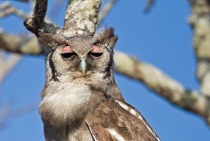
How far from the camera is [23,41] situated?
32.6ft

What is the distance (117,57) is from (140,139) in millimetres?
4227

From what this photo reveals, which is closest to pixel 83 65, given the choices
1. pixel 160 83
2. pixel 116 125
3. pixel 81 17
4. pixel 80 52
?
pixel 80 52

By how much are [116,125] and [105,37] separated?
0.90m

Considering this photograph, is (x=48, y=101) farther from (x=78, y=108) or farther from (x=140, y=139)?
(x=140, y=139)

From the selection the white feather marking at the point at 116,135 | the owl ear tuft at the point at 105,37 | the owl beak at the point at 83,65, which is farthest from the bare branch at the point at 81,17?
the white feather marking at the point at 116,135

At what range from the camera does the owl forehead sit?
5.88 metres

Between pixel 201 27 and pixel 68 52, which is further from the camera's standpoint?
pixel 201 27

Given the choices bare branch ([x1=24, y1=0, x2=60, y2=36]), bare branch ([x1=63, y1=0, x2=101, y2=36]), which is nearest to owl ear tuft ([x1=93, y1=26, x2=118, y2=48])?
bare branch ([x1=63, y1=0, x2=101, y2=36])

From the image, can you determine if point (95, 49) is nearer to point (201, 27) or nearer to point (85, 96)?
point (85, 96)

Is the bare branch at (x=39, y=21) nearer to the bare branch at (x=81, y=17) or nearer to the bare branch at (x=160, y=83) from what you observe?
the bare branch at (x=81, y=17)

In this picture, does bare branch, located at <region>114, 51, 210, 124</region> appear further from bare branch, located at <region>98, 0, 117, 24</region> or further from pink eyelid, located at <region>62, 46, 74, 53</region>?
pink eyelid, located at <region>62, 46, 74, 53</region>

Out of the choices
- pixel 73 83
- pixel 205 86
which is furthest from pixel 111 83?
pixel 205 86

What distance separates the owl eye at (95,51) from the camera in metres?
5.99

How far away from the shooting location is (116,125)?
5727mm
